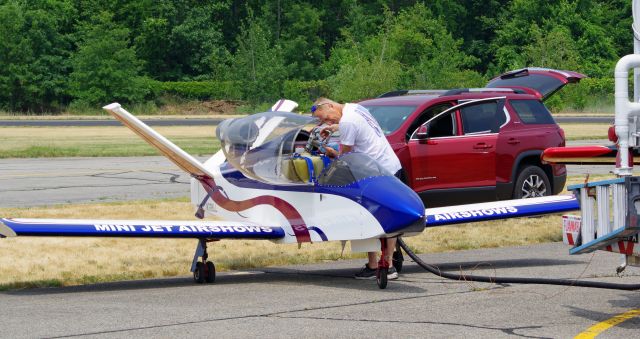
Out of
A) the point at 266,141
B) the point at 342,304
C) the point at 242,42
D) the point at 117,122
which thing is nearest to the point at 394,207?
the point at 342,304

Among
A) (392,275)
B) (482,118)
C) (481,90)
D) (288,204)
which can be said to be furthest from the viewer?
(481,90)

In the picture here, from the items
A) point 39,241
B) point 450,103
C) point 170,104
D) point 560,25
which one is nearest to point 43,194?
point 39,241

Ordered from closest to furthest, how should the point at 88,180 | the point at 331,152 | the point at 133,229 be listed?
the point at 133,229, the point at 331,152, the point at 88,180

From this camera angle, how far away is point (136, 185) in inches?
886

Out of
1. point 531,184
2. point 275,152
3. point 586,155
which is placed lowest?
point 531,184

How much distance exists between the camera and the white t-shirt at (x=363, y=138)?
1045cm

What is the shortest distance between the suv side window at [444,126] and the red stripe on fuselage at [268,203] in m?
4.22

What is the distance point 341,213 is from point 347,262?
2.30 metres

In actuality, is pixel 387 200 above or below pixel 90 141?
above

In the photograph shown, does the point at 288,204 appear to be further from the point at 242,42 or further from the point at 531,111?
the point at 242,42

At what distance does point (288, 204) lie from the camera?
35.3 feet

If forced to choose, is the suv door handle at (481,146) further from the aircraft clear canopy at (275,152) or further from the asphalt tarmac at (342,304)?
the aircraft clear canopy at (275,152)

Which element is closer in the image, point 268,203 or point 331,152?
point 331,152

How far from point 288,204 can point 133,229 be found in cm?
159
